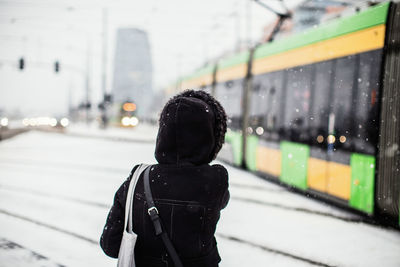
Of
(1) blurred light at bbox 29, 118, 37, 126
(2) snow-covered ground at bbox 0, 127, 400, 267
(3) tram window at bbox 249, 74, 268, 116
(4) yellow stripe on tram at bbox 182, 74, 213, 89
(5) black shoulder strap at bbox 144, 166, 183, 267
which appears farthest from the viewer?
(1) blurred light at bbox 29, 118, 37, 126

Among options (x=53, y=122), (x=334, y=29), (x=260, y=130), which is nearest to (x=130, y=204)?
(x=334, y=29)

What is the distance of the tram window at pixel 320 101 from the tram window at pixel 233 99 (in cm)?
373

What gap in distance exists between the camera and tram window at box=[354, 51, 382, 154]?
560 centimetres

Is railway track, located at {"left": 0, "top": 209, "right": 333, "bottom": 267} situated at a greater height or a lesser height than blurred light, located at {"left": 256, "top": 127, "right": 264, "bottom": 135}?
lesser

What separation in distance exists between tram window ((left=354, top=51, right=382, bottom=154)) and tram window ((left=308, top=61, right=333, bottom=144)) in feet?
2.58

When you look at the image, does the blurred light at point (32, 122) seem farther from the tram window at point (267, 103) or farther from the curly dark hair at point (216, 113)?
the curly dark hair at point (216, 113)

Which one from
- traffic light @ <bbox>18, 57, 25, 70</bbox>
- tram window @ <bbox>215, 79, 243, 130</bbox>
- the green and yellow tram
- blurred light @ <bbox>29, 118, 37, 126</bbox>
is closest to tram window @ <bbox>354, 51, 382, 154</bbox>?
the green and yellow tram

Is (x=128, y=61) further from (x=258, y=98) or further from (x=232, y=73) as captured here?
(x=258, y=98)

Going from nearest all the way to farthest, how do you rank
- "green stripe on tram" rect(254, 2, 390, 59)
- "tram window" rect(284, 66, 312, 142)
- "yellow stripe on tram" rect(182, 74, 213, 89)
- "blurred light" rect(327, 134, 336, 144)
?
"green stripe on tram" rect(254, 2, 390, 59) < "blurred light" rect(327, 134, 336, 144) < "tram window" rect(284, 66, 312, 142) < "yellow stripe on tram" rect(182, 74, 213, 89)

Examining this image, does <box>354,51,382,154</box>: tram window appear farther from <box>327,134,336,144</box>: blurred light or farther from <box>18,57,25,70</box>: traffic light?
<box>18,57,25,70</box>: traffic light

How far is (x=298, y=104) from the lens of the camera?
7625 mm

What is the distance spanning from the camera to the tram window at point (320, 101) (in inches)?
263

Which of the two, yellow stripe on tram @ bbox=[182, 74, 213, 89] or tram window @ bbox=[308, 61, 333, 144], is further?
yellow stripe on tram @ bbox=[182, 74, 213, 89]

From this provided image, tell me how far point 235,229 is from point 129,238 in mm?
3836
